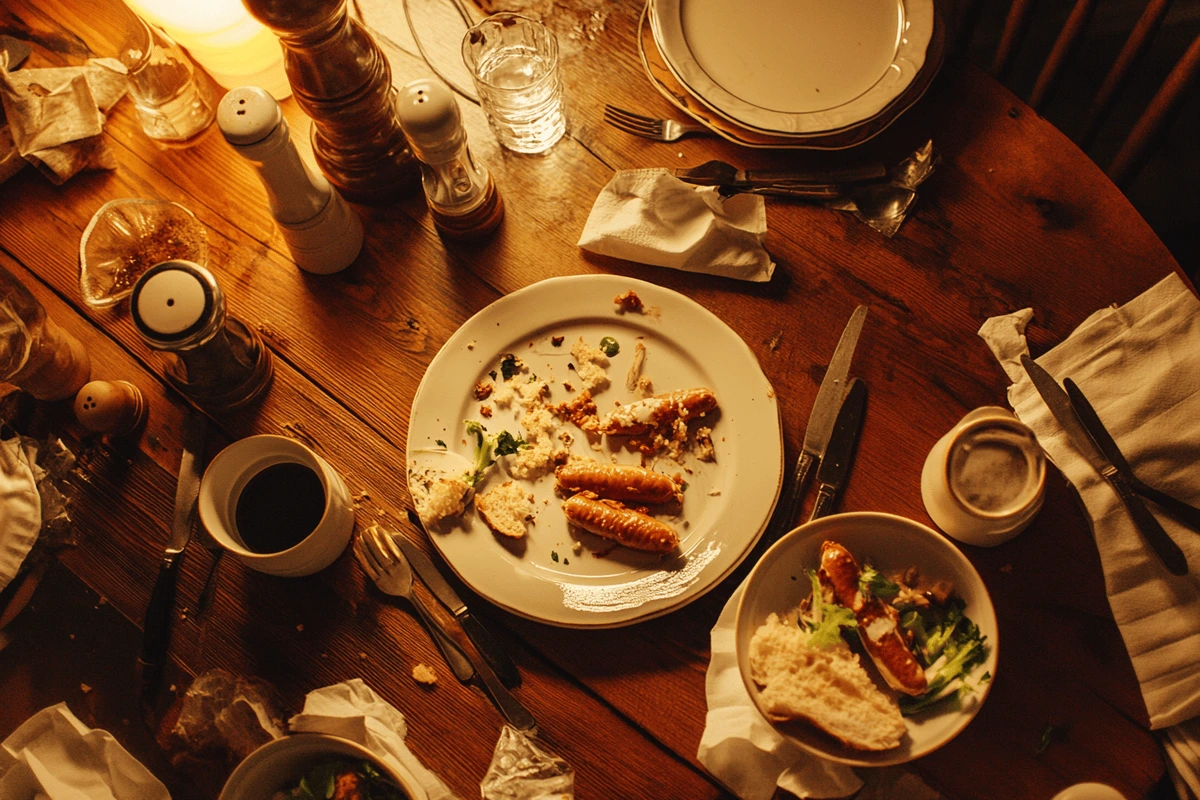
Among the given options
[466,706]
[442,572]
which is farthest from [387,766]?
[442,572]

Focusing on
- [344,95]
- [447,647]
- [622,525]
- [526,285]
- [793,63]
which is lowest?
[447,647]

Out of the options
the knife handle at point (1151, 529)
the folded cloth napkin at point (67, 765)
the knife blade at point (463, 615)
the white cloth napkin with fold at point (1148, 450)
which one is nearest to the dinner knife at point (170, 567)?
the folded cloth napkin at point (67, 765)

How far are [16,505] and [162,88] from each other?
83cm

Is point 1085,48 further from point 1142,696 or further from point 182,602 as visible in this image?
point 182,602

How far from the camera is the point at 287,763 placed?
1.12 metres

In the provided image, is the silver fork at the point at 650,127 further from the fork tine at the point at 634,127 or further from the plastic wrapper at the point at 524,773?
the plastic wrapper at the point at 524,773

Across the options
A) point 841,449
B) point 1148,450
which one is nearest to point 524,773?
point 841,449

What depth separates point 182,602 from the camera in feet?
4.30

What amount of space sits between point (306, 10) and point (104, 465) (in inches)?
34.2

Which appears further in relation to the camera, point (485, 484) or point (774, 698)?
point (485, 484)

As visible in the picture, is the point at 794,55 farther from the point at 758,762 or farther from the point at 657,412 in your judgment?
the point at 758,762

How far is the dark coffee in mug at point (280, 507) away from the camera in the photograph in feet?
4.02

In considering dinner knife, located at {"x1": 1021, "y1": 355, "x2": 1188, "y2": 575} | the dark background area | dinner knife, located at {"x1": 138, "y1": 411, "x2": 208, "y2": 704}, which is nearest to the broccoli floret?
dinner knife, located at {"x1": 138, "y1": 411, "x2": 208, "y2": 704}

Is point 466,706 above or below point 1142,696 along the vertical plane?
below
